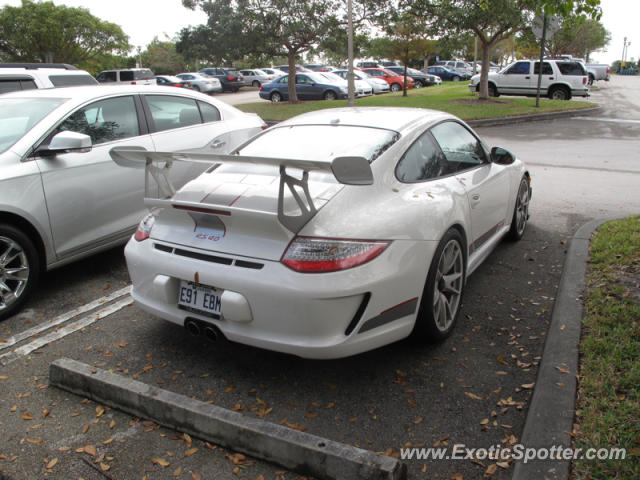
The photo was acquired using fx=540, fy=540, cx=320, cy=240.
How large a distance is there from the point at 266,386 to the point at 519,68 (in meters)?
23.8

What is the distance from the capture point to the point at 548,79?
76.1 ft

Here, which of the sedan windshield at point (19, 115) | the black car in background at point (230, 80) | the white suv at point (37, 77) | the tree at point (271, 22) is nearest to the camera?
the sedan windshield at point (19, 115)

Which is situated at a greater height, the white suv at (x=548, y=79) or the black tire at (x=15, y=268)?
the white suv at (x=548, y=79)

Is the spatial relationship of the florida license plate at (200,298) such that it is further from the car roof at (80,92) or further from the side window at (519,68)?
the side window at (519,68)

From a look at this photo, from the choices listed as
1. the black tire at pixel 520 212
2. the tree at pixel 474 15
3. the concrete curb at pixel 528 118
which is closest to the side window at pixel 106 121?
the black tire at pixel 520 212

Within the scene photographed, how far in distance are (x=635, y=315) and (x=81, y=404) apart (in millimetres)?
3565

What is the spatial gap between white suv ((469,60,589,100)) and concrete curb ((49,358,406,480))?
2388 cm

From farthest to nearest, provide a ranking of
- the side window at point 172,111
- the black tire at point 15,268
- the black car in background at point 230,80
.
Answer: the black car in background at point 230,80 → the side window at point 172,111 → the black tire at point 15,268

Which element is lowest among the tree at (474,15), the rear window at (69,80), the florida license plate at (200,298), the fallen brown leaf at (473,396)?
the fallen brown leaf at (473,396)

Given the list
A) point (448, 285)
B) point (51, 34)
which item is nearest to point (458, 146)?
point (448, 285)

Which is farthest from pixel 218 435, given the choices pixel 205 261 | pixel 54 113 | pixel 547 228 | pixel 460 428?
pixel 547 228

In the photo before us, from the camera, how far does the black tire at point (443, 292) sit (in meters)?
3.29

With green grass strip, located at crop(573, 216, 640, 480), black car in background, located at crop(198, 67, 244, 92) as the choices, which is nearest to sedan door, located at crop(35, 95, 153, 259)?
green grass strip, located at crop(573, 216, 640, 480)

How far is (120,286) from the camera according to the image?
471 centimetres
